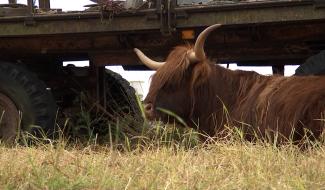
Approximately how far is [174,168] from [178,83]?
7.23ft

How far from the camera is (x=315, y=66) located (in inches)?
283

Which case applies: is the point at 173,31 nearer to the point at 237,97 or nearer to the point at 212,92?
the point at 212,92

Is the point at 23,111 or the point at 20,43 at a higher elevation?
the point at 20,43

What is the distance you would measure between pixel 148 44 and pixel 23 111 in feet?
5.42

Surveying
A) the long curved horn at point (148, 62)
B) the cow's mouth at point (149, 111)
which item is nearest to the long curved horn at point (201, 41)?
the long curved horn at point (148, 62)

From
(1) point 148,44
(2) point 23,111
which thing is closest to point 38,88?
(2) point 23,111

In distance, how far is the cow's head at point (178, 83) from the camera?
7215 millimetres

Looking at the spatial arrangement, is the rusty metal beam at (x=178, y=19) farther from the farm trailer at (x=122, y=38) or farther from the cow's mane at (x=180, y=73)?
the cow's mane at (x=180, y=73)

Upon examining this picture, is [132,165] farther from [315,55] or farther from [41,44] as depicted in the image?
[41,44]

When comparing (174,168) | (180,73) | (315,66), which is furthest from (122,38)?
(174,168)

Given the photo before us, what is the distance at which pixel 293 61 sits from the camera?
864 centimetres

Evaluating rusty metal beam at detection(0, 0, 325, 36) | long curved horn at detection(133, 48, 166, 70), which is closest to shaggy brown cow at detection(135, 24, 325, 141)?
long curved horn at detection(133, 48, 166, 70)

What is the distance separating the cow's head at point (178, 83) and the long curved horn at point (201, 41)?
46 mm

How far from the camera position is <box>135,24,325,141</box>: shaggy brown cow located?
6551 millimetres
